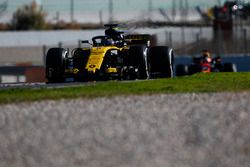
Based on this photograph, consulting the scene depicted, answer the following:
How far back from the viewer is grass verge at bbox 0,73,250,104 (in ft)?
63.6

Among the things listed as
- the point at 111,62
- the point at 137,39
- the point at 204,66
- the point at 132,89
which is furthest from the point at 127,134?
the point at 204,66

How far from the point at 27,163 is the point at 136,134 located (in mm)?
2151

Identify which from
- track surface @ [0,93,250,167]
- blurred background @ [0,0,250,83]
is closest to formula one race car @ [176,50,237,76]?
blurred background @ [0,0,250,83]

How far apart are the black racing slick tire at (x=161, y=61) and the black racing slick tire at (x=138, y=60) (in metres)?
0.53

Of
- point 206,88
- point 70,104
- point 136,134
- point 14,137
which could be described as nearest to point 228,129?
point 136,134

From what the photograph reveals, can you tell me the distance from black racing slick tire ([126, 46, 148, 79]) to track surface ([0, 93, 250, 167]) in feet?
32.4

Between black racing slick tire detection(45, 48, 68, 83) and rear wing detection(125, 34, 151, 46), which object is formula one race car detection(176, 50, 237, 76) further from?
black racing slick tire detection(45, 48, 68, 83)

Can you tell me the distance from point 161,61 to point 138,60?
97 centimetres

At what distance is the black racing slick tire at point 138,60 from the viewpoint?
2744 cm

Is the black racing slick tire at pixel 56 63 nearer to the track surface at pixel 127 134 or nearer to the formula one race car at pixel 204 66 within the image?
the track surface at pixel 127 134

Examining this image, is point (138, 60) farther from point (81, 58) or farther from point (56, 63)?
point (56, 63)

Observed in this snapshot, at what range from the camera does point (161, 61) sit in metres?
28.2

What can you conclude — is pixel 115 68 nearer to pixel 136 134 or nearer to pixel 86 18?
pixel 136 134

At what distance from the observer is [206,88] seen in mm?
20984
